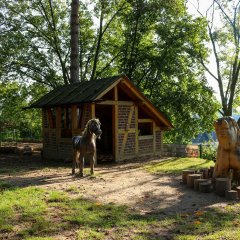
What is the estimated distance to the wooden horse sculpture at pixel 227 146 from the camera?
840 centimetres

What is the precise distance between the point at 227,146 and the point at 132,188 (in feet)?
8.82

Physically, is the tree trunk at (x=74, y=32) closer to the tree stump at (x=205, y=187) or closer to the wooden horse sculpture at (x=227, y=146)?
the wooden horse sculpture at (x=227, y=146)

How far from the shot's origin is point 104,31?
25.9 metres

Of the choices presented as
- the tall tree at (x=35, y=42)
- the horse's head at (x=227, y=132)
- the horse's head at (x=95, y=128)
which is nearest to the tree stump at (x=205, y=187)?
the horse's head at (x=227, y=132)

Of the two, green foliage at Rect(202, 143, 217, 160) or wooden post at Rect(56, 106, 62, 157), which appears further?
green foliage at Rect(202, 143, 217, 160)

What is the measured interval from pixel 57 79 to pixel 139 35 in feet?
22.5

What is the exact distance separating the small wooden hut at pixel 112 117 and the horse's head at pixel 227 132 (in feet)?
21.1

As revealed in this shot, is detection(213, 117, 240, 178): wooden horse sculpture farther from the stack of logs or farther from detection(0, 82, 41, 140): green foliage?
detection(0, 82, 41, 140): green foliage


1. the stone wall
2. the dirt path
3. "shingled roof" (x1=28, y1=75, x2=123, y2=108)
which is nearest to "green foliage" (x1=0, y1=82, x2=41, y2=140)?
"shingled roof" (x1=28, y1=75, x2=123, y2=108)

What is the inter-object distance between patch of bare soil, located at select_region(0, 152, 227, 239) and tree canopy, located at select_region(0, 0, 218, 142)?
11585mm

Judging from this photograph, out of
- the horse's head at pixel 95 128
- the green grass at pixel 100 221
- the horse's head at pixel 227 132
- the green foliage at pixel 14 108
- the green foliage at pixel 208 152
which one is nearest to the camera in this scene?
the green grass at pixel 100 221

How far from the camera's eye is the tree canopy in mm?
22531

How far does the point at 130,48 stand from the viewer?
2442 cm

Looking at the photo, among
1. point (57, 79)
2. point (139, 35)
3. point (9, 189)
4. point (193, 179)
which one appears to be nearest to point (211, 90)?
point (139, 35)
